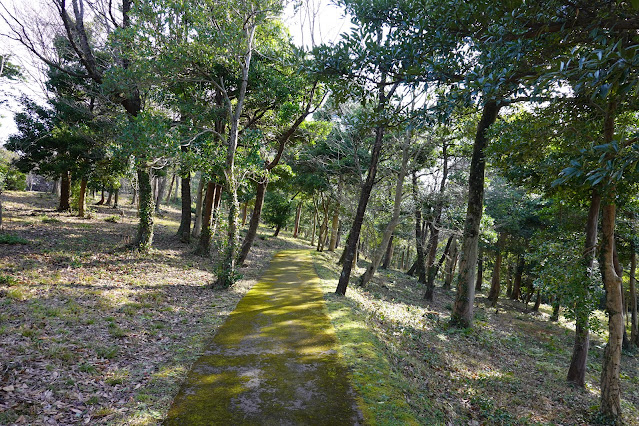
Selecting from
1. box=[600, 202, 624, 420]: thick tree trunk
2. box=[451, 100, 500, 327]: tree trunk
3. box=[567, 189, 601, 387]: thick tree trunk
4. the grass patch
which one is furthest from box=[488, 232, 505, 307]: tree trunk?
the grass patch

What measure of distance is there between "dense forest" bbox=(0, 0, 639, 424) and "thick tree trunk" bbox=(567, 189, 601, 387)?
0.18 feet

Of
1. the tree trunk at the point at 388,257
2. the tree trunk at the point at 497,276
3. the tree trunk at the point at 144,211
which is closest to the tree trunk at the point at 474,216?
the tree trunk at the point at 144,211

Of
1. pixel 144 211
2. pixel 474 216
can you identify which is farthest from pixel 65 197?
pixel 474 216

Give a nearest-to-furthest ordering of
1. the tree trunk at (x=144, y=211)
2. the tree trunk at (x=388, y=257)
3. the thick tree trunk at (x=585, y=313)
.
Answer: the thick tree trunk at (x=585, y=313) < the tree trunk at (x=144, y=211) < the tree trunk at (x=388, y=257)

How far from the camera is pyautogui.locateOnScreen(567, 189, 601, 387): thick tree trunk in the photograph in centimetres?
698

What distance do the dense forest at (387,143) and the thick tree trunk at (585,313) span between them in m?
0.05

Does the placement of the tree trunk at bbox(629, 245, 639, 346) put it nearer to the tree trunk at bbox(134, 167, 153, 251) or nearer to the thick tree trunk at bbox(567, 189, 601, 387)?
the thick tree trunk at bbox(567, 189, 601, 387)

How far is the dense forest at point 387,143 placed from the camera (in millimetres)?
4887

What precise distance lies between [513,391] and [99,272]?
36.8 ft

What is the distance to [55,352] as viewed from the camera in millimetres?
4902

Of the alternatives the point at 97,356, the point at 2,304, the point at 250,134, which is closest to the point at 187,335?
the point at 97,356

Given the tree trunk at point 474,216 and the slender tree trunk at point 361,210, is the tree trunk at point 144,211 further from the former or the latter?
the tree trunk at point 474,216

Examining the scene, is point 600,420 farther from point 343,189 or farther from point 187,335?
point 343,189

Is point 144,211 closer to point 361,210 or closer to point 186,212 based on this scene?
point 186,212
